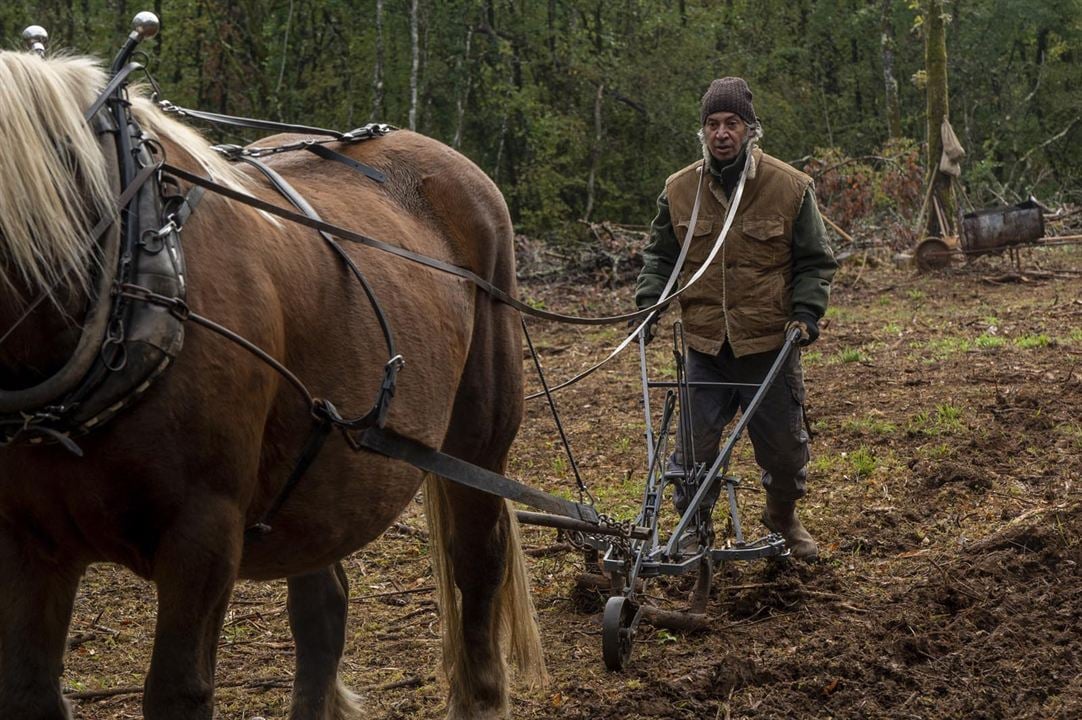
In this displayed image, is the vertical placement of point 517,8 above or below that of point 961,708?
above

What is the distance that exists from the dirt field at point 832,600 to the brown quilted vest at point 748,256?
3.19ft

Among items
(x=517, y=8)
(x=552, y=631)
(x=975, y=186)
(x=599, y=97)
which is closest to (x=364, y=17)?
(x=517, y=8)

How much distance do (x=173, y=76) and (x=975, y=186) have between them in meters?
14.9

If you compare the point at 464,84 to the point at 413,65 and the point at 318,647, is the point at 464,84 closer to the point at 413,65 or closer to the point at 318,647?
the point at 413,65

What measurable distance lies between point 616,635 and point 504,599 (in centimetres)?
41

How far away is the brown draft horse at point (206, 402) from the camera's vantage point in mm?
2402

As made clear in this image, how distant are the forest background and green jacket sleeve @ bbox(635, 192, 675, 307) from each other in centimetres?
1072

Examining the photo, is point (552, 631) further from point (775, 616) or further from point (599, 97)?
point (599, 97)

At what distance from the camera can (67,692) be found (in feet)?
13.5

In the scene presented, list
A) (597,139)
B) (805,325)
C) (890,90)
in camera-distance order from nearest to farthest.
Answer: (805,325) < (597,139) < (890,90)

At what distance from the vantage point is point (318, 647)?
3859 millimetres

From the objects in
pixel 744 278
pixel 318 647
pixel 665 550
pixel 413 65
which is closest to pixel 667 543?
pixel 665 550

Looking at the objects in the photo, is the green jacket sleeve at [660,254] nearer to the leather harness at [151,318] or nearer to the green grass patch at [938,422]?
the leather harness at [151,318]

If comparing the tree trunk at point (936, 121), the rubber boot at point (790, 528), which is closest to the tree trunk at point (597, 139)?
the tree trunk at point (936, 121)
